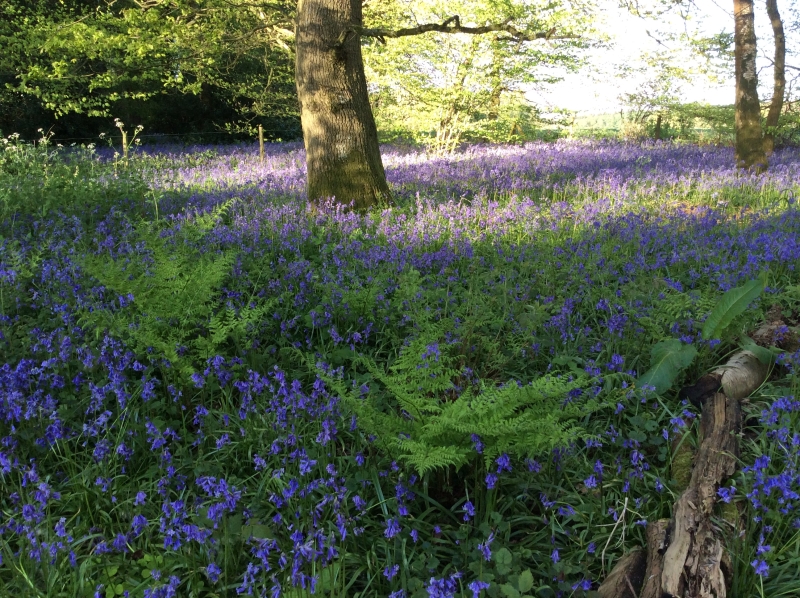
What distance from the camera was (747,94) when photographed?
10.3 metres

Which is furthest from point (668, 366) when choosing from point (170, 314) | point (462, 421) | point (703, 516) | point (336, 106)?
point (336, 106)

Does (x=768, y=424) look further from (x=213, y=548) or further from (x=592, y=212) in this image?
(x=592, y=212)

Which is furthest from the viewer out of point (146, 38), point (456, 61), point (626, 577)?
point (456, 61)

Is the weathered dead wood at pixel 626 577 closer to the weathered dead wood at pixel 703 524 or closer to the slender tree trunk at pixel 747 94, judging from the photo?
the weathered dead wood at pixel 703 524

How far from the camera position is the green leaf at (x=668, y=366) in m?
2.80

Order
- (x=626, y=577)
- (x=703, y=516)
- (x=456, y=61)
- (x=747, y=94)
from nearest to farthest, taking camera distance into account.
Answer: (x=626, y=577) → (x=703, y=516) → (x=747, y=94) → (x=456, y=61)

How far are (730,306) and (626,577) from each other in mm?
1832

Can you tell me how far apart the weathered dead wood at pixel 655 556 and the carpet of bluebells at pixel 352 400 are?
0.41ft

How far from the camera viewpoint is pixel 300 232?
17.5 ft

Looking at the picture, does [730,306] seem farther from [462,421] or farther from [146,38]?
[146,38]

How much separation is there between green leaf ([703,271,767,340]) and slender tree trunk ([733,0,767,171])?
28.2ft

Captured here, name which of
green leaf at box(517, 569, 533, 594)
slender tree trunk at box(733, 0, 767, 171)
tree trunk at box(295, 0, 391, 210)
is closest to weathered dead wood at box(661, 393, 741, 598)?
green leaf at box(517, 569, 533, 594)

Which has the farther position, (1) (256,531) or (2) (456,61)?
(2) (456,61)

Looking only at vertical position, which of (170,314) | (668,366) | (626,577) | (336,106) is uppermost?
(336,106)
